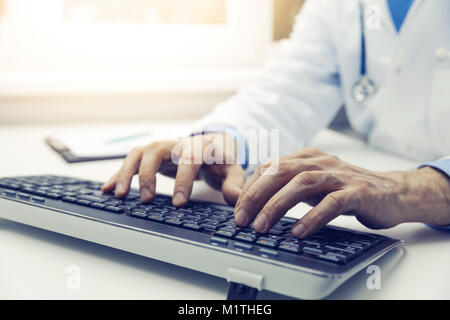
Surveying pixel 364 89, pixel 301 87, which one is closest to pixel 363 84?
pixel 364 89

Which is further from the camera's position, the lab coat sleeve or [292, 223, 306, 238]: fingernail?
the lab coat sleeve

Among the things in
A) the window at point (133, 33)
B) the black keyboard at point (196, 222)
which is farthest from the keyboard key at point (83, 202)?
the window at point (133, 33)

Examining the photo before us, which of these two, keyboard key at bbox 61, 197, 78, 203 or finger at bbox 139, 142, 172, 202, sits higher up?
finger at bbox 139, 142, 172, 202

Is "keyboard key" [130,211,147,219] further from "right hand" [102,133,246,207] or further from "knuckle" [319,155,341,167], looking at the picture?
"knuckle" [319,155,341,167]

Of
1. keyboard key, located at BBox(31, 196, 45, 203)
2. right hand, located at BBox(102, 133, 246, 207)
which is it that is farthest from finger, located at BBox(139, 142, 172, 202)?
keyboard key, located at BBox(31, 196, 45, 203)

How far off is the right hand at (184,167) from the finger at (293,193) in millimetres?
111

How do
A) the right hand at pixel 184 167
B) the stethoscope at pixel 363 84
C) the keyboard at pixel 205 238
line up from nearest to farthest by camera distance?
the keyboard at pixel 205 238
the right hand at pixel 184 167
the stethoscope at pixel 363 84

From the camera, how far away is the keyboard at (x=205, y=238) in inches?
13.6

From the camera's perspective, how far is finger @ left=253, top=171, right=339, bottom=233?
16.6 inches

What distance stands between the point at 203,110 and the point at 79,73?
351 mm

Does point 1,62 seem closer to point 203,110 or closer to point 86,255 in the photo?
point 203,110

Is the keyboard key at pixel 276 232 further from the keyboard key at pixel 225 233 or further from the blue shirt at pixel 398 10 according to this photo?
the blue shirt at pixel 398 10

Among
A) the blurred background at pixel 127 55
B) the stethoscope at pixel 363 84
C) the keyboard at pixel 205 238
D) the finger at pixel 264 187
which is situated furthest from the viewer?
the blurred background at pixel 127 55
